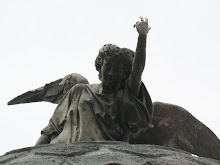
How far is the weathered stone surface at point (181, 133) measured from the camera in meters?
9.48

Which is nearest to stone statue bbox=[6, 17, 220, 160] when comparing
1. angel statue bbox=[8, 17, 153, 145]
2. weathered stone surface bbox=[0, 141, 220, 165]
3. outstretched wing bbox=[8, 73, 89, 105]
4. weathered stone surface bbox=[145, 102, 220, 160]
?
angel statue bbox=[8, 17, 153, 145]


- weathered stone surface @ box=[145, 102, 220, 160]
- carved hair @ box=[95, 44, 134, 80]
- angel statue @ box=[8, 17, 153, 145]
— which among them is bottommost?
weathered stone surface @ box=[145, 102, 220, 160]

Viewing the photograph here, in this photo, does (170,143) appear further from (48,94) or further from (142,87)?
(48,94)

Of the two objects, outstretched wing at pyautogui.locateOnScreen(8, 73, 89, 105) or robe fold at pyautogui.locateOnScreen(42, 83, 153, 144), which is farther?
outstretched wing at pyautogui.locateOnScreen(8, 73, 89, 105)

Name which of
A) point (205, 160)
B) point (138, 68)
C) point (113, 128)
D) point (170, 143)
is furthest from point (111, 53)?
point (205, 160)

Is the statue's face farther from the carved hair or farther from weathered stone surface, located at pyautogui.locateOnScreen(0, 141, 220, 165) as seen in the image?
weathered stone surface, located at pyautogui.locateOnScreen(0, 141, 220, 165)

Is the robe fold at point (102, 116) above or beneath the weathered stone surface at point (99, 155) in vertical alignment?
above

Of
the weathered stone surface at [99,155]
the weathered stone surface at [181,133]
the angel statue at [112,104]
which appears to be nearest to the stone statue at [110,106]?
the angel statue at [112,104]

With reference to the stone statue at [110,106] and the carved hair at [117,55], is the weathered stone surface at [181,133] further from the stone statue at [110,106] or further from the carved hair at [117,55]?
the carved hair at [117,55]

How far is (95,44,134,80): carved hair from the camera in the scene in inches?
344

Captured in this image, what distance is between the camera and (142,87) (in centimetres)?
892

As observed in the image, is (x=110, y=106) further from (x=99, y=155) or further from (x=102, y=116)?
(x=99, y=155)

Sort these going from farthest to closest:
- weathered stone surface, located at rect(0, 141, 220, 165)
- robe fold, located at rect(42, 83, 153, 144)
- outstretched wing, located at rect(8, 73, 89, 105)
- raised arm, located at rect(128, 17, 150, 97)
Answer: outstretched wing, located at rect(8, 73, 89, 105), raised arm, located at rect(128, 17, 150, 97), robe fold, located at rect(42, 83, 153, 144), weathered stone surface, located at rect(0, 141, 220, 165)

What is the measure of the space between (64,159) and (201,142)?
3.52 m
